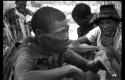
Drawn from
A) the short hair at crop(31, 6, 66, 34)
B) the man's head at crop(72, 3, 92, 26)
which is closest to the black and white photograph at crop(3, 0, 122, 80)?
the short hair at crop(31, 6, 66, 34)

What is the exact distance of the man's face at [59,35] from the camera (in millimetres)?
3610

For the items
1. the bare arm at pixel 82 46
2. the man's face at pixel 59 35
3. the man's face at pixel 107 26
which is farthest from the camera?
the bare arm at pixel 82 46

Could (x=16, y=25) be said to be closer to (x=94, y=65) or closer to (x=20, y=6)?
(x=20, y=6)

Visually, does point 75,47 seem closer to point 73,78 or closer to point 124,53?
point 124,53

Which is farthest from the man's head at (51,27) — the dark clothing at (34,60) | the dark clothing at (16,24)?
the dark clothing at (16,24)

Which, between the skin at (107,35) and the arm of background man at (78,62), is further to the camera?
the skin at (107,35)

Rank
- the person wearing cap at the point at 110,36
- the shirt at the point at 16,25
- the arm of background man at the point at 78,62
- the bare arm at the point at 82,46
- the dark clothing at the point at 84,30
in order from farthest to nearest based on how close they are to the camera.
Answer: the shirt at the point at 16,25 < the dark clothing at the point at 84,30 < the bare arm at the point at 82,46 < the person wearing cap at the point at 110,36 < the arm of background man at the point at 78,62

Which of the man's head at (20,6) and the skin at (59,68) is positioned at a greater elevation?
the skin at (59,68)

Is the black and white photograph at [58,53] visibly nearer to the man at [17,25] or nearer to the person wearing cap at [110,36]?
the person wearing cap at [110,36]

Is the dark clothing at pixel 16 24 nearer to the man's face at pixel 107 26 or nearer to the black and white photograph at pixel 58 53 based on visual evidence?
the black and white photograph at pixel 58 53

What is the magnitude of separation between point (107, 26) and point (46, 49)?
1.11 metres

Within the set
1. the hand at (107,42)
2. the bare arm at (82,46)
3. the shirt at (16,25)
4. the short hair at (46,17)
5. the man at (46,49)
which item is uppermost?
the short hair at (46,17)

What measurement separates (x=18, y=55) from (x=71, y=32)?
3.74 m

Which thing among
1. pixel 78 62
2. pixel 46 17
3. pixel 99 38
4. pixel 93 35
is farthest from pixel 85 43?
pixel 46 17
